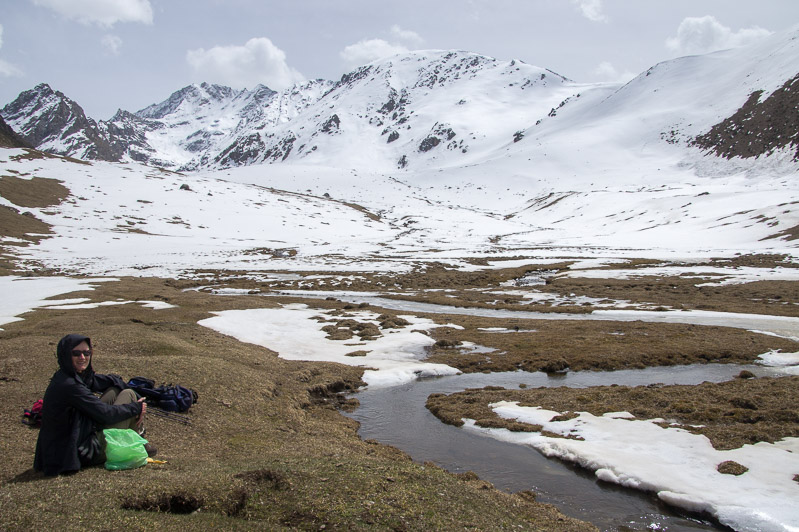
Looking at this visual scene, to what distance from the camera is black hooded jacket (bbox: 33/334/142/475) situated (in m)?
8.91

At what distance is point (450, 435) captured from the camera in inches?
714

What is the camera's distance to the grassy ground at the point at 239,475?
8250mm

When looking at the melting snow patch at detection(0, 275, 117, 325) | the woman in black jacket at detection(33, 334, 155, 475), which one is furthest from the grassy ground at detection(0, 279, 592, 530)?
the melting snow patch at detection(0, 275, 117, 325)

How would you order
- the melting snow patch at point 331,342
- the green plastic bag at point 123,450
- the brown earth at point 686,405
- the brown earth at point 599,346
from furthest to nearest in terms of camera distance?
the brown earth at point 599,346
the melting snow patch at point 331,342
the brown earth at point 686,405
the green plastic bag at point 123,450

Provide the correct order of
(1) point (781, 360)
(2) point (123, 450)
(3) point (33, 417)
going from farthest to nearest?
(1) point (781, 360)
(3) point (33, 417)
(2) point (123, 450)

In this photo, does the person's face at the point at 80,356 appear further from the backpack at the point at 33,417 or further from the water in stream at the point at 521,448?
the water in stream at the point at 521,448

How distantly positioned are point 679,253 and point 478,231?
261 ft

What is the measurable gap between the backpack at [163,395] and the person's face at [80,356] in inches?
252

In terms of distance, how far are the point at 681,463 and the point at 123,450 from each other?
1603cm

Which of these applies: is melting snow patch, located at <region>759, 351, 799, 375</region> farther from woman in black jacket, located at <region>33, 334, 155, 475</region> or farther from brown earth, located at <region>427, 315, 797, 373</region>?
woman in black jacket, located at <region>33, 334, 155, 475</region>

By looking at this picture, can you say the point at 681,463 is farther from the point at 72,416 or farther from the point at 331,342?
the point at 331,342

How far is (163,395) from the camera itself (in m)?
15.3

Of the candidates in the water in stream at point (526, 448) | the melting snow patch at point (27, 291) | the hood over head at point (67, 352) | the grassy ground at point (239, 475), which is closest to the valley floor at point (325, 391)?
the grassy ground at point (239, 475)

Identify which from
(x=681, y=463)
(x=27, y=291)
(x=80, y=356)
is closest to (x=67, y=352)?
(x=80, y=356)
